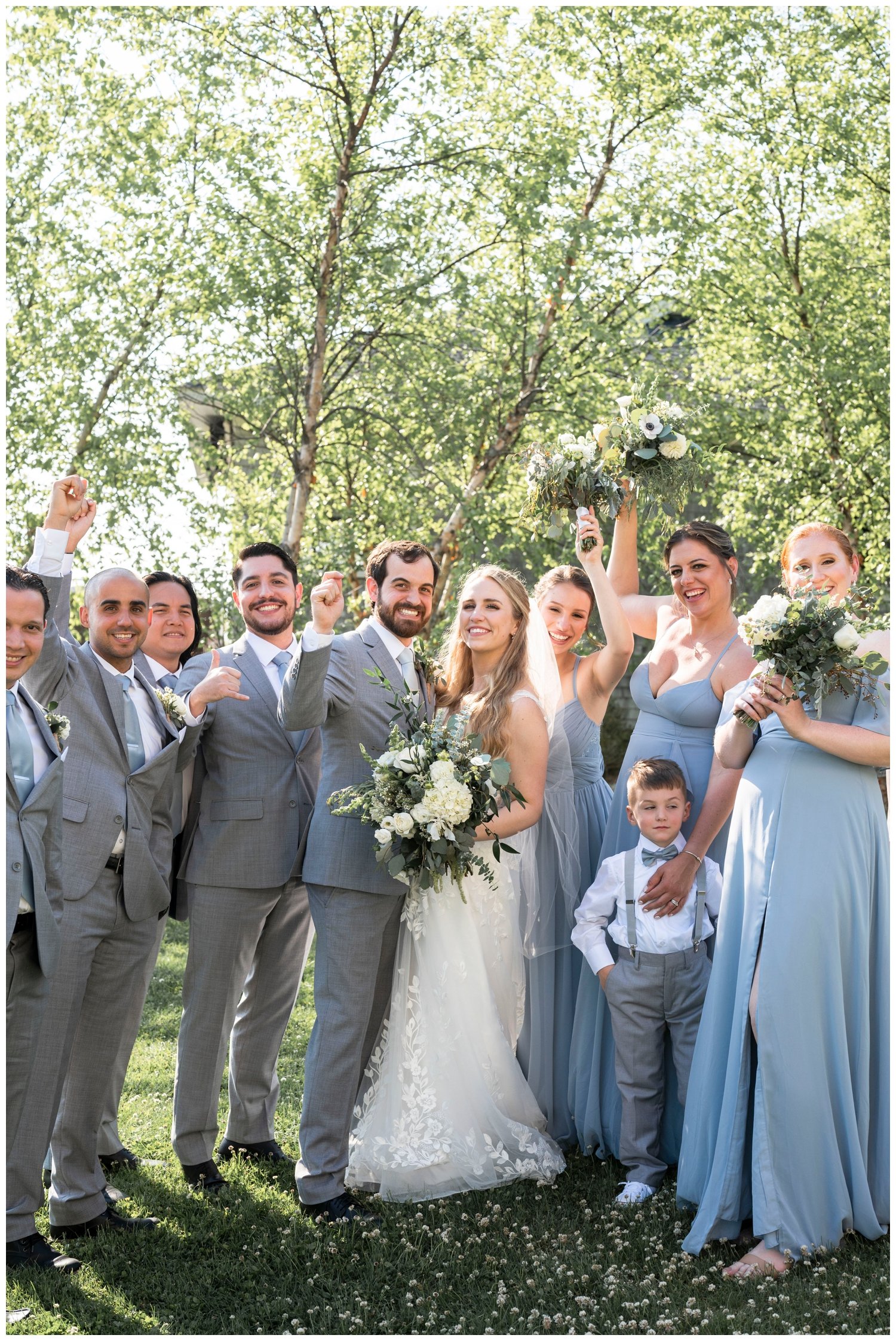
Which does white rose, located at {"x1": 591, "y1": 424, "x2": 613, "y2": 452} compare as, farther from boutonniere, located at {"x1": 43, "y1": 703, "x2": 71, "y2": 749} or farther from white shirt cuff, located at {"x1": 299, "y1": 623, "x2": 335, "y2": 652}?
boutonniere, located at {"x1": 43, "y1": 703, "x2": 71, "y2": 749}

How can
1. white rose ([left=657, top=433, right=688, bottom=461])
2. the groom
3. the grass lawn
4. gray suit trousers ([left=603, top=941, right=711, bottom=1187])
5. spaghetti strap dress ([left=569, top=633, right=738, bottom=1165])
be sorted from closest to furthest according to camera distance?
the grass lawn, the groom, gray suit trousers ([left=603, top=941, right=711, bottom=1187]), spaghetti strap dress ([left=569, top=633, right=738, bottom=1165]), white rose ([left=657, top=433, right=688, bottom=461])

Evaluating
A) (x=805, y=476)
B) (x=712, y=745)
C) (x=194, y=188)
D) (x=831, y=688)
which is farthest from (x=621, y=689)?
(x=831, y=688)

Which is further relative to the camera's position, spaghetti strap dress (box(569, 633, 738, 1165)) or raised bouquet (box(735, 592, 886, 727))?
spaghetti strap dress (box(569, 633, 738, 1165))

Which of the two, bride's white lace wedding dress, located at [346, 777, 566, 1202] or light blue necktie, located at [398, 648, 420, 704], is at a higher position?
light blue necktie, located at [398, 648, 420, 704]

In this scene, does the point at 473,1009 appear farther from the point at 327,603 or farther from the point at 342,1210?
the point at 327,603

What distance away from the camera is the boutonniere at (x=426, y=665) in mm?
5418

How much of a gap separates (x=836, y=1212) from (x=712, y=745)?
207 centimetres

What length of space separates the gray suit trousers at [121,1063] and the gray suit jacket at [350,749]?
0.92 metres

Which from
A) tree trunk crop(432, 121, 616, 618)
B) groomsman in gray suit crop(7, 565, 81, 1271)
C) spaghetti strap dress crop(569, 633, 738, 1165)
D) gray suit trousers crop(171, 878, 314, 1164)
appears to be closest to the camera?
groomsman in gray suit crop(7, 565, 81, 1271)

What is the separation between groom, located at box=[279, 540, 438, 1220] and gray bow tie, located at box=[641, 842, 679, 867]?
1.16m

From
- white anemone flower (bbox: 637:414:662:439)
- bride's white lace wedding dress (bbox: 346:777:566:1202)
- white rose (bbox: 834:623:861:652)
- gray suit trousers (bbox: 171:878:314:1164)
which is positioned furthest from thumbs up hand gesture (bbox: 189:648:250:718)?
white rose (bbox: 834:623:861:652)

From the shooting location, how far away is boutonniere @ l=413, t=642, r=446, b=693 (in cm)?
542

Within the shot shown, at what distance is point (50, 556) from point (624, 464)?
2.81 m

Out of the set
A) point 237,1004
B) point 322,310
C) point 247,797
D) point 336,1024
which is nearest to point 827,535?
point 247,797
